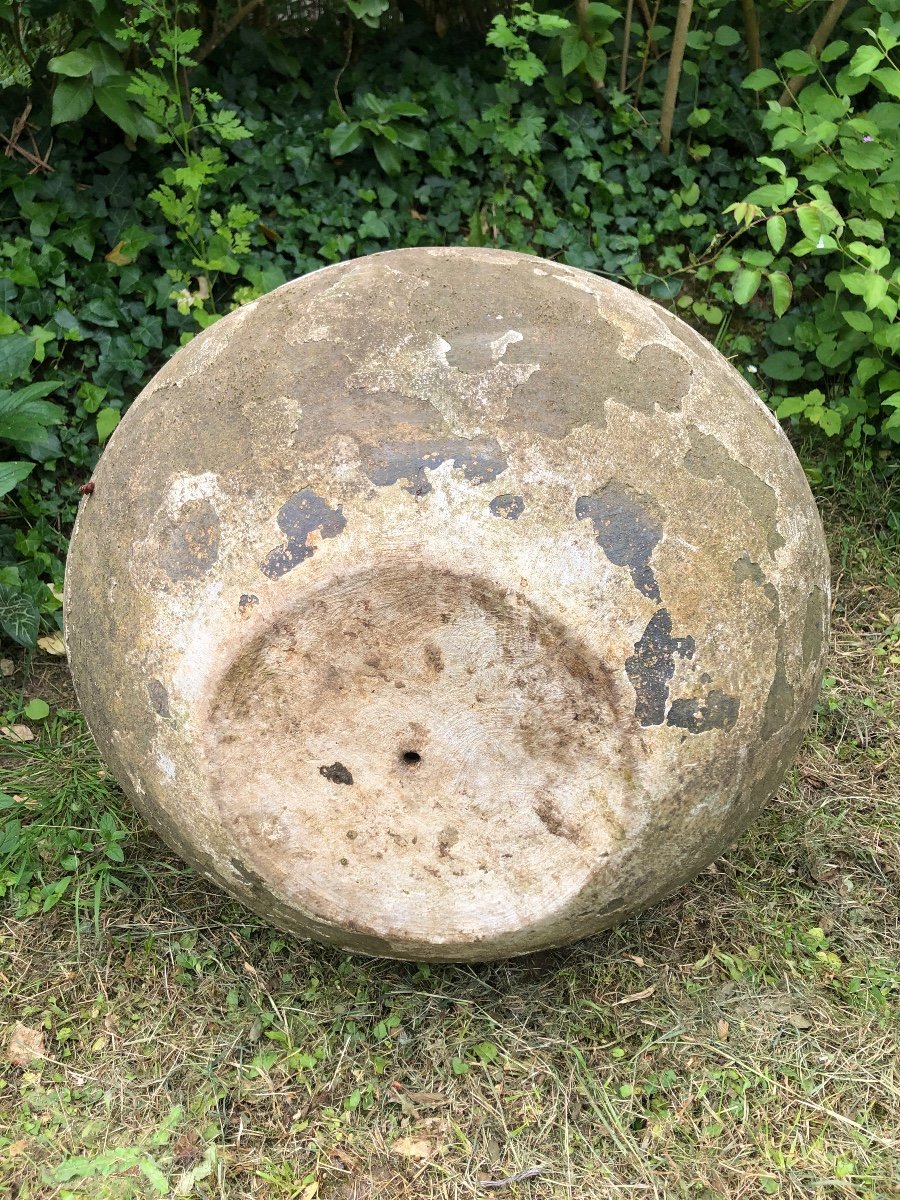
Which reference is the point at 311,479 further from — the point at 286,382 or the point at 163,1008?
the point at 163,1008

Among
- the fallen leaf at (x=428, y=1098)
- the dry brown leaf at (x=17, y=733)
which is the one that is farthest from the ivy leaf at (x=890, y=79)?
the dry brown leaf at (x=17, y=733)

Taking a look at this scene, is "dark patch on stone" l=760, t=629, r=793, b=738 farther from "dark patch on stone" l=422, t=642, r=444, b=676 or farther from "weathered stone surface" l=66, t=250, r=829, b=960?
"dark patch on stone" l=422, t=642, r=444, b=676

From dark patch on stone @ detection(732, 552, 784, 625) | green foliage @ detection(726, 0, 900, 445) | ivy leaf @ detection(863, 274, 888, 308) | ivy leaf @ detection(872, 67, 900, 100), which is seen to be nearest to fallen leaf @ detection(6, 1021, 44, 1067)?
dark patch on stone @ detection(732, 552, 784, 625)

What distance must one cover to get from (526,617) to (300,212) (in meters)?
2.07

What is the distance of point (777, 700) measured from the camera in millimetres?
1968

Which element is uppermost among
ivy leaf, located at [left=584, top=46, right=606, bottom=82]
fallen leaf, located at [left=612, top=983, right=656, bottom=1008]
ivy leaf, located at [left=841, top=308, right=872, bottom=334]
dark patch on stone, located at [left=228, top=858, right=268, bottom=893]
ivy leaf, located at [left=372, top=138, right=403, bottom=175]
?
ivy leaf, located at [left=584, top=46, right=606, bottom=82]

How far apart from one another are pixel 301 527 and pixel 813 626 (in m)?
0.94

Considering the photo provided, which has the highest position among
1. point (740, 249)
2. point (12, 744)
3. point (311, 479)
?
point (311, 479)

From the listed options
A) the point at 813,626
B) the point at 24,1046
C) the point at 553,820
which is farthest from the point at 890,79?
the point at 24,1046

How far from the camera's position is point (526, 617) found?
181 cm

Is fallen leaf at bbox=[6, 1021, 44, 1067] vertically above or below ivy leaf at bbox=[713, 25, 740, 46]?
below

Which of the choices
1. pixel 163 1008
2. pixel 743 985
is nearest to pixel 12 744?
pixel 163 1008

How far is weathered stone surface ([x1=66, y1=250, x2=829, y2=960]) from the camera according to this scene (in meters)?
1.81

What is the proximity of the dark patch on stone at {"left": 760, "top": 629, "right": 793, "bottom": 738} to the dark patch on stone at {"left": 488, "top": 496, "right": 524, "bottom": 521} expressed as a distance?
1.71 ft
